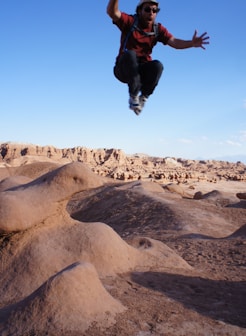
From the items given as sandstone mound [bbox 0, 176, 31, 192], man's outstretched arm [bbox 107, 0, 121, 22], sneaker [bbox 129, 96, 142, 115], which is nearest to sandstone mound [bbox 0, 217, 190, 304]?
sandstone mound [bbox 0, 176, 31, 192]

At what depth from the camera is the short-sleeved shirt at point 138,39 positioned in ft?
14.7

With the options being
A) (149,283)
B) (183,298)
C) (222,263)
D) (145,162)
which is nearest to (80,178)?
(149,283)

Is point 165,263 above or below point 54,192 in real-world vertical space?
below

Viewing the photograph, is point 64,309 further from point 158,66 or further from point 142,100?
point 158,66

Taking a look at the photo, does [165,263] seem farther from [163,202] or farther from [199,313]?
[163,202]

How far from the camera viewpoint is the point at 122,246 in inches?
219

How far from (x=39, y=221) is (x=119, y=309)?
211cm

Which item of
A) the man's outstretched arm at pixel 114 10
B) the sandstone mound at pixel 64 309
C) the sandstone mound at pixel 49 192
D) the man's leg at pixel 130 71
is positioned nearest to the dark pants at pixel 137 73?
the man's leg at pixel 130 71

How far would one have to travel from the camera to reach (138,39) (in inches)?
178

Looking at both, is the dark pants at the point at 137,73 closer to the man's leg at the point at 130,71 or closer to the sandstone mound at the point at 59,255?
the man's leg at the point at 130,71

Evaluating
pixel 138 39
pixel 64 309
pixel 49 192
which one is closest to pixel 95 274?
pixel 64 309

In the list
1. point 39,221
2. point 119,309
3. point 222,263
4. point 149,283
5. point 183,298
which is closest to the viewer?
point 119,309

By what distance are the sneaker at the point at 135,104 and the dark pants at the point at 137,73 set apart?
0.06 meters

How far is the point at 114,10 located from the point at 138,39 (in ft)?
1.29
